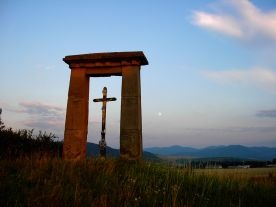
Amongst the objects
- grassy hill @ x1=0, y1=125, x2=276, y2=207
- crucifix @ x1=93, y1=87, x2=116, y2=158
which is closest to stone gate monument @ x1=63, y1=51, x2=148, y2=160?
crucifix @ x1=93, y1=87, x2=116, y2=158

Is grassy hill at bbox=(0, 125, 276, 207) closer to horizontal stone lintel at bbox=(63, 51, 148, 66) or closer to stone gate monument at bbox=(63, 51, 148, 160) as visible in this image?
stone gate monument at bbox=(63, 51, 148, 160)

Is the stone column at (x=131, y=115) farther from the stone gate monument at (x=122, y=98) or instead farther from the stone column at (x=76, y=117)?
the stone column at (x=76, y=117)

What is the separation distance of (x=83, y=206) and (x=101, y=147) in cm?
575

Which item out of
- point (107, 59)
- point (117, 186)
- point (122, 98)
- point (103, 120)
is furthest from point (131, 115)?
point (117, 186)

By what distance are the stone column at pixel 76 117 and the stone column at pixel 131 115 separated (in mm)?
1379

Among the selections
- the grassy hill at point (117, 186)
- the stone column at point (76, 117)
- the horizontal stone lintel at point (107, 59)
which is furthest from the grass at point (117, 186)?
the horizontal stone lintel at point (107, 59)

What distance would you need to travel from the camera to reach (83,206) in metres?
5.47

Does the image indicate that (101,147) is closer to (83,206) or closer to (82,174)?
(82,174)

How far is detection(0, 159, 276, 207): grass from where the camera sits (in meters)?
5.76

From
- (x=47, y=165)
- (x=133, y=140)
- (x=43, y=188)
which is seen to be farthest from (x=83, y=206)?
(x=133, y=140)

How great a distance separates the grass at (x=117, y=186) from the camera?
5762mm

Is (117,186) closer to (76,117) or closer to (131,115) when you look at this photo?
(131,115)

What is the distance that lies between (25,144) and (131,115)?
4.13 m

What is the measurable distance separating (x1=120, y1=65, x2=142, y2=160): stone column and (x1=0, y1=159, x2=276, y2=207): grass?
76cm
